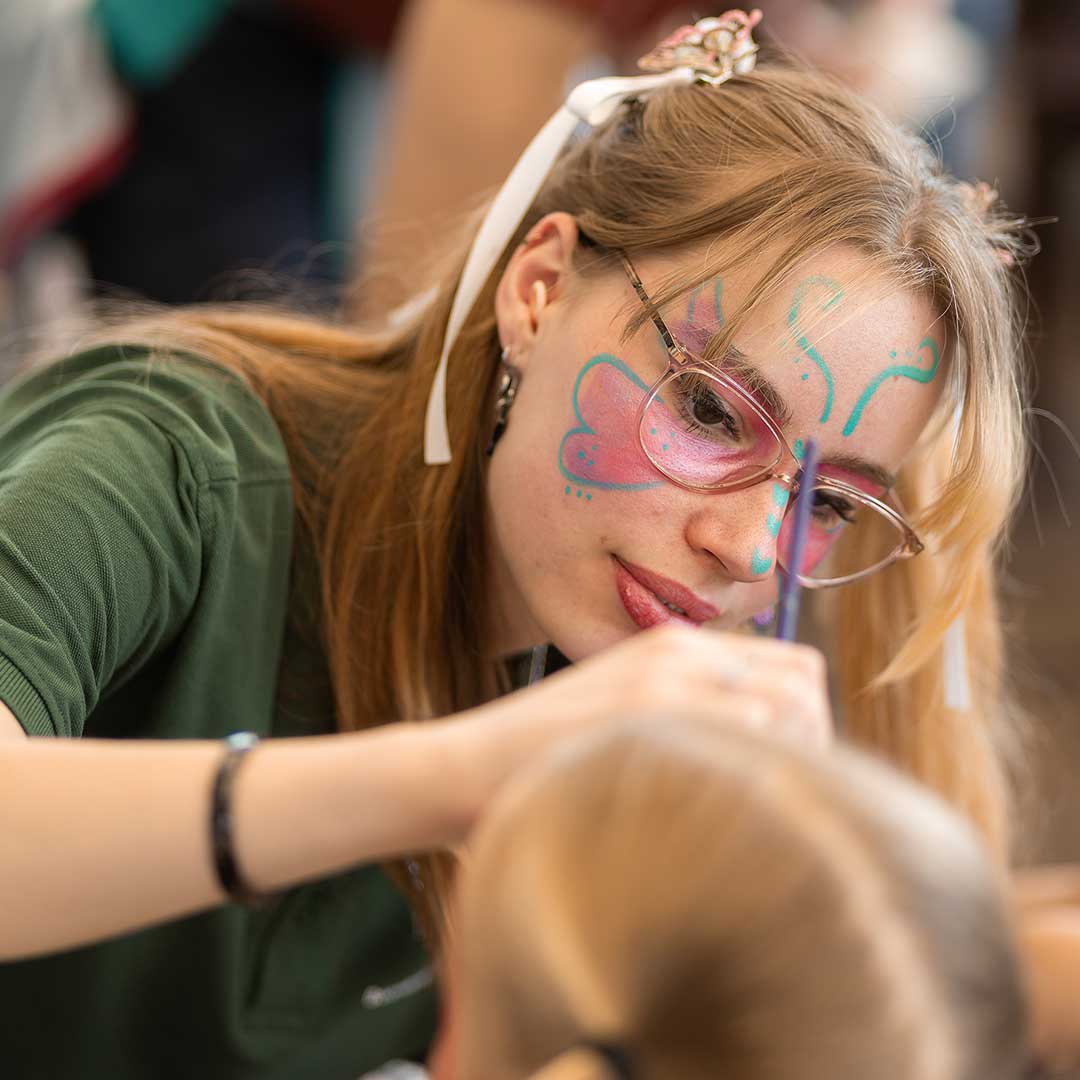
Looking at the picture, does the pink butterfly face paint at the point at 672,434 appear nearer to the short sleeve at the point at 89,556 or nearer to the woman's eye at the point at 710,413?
the woman's eye at the point at 710,413

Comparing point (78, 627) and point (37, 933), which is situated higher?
point (78, 627)

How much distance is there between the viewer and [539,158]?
104cm

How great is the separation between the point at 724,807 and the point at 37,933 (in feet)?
1.16

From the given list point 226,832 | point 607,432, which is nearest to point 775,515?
point 607,432

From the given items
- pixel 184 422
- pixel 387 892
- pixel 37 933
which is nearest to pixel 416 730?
pixel 37 933

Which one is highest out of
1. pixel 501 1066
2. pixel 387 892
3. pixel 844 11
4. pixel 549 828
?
pixel 844 11

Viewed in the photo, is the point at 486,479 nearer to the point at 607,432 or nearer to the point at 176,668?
the point at 607,432

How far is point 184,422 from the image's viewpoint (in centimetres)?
91

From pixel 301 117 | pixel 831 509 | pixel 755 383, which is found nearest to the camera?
pixel 755 383

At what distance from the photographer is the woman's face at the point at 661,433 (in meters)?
0.89

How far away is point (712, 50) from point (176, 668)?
62 centimetres

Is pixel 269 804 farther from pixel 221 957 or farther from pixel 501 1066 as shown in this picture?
pixel 221 957

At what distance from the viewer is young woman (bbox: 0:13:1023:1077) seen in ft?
2.90

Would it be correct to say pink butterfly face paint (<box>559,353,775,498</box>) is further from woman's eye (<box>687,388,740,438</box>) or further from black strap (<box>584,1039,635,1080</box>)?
black strap (<box>584,1039,635,1080</box>)
